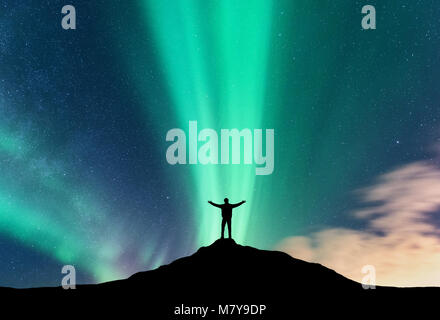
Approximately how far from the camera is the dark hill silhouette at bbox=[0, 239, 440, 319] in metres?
22.1

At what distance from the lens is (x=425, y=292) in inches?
926

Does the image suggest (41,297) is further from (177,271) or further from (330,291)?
(330,291)

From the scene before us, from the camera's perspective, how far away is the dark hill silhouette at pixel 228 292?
22.1 m

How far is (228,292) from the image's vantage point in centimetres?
2342

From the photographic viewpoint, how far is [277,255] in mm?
27484
